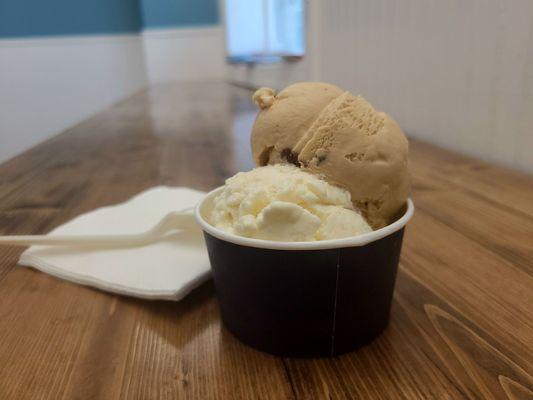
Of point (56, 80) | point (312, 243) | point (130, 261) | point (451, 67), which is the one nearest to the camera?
point (312, 243)

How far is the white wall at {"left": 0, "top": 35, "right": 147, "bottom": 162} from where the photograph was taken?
11.4 ft

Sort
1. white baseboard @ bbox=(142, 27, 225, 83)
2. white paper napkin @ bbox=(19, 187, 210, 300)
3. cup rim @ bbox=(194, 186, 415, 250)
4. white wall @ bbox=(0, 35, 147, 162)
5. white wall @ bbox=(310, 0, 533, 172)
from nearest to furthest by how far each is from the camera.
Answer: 1. cup rim @ bbox=(194, 186, 415, 250)
2. white paper napkin @ bbox=(19, 187, 210, 300)
3. white wall @ bbox=(310, 0, 533, 172)
4. white wall @ bbox=(0, 35, 147, 162)
5. white baseboard @ bbox=(142, 27, 225, 83)

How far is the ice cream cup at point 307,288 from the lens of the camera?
0.38 meters

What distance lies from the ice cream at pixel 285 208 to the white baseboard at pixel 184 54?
3.45 meters

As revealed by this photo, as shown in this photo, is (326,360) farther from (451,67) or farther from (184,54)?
(184,54)

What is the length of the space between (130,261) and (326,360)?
29 cm

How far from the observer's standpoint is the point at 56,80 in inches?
143

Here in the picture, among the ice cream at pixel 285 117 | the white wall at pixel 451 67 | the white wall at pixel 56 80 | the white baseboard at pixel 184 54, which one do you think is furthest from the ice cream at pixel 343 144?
the white wall at pixel 56 80

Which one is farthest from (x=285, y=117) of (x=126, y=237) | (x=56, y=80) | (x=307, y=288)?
(x=56, y=80)

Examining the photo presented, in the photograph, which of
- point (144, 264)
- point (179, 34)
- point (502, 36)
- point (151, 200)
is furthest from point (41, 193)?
point (179, 34)

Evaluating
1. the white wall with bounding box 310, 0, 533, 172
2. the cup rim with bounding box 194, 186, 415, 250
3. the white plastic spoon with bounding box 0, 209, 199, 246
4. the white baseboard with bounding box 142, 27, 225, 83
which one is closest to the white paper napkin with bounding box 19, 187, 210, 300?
the white plastic spoon with bounding box 0, 209, 199, 246

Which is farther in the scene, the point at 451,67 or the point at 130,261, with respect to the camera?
the point at 451,67

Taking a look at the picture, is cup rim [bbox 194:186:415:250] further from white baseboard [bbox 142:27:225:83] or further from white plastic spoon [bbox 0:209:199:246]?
white baseboard [bbox 142:27:225:83]

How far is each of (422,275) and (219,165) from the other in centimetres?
69
